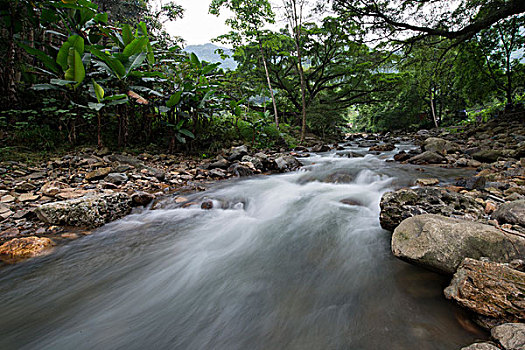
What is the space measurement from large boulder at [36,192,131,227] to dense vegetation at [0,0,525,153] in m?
2.28

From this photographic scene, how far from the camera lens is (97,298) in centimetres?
181

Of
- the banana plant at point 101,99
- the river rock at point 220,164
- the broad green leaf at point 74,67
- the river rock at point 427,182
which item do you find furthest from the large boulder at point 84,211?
the river rock at point 427,182

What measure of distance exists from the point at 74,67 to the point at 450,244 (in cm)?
644

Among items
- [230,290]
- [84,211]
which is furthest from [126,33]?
[230,290]

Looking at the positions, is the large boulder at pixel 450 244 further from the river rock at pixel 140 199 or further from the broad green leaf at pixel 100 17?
the broad green leaf at pixel 100 17

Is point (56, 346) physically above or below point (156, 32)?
below

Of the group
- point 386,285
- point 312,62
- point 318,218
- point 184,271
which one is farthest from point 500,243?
point 312,62

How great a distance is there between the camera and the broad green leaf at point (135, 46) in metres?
4.94

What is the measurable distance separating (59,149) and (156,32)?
38.7 feet

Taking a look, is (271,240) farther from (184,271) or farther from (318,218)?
(184,271)

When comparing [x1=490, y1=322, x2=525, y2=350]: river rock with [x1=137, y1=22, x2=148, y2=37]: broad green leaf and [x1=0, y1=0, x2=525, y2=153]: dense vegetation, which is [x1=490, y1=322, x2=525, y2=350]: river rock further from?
[x1=137, y1=22, x2=148, y2=37]: broad green leaf

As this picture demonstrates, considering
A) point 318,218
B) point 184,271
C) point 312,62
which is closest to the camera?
point 184,271

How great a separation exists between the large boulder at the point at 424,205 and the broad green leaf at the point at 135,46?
6174mm

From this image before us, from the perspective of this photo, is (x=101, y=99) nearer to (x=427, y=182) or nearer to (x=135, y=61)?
(x=135, y=61)
